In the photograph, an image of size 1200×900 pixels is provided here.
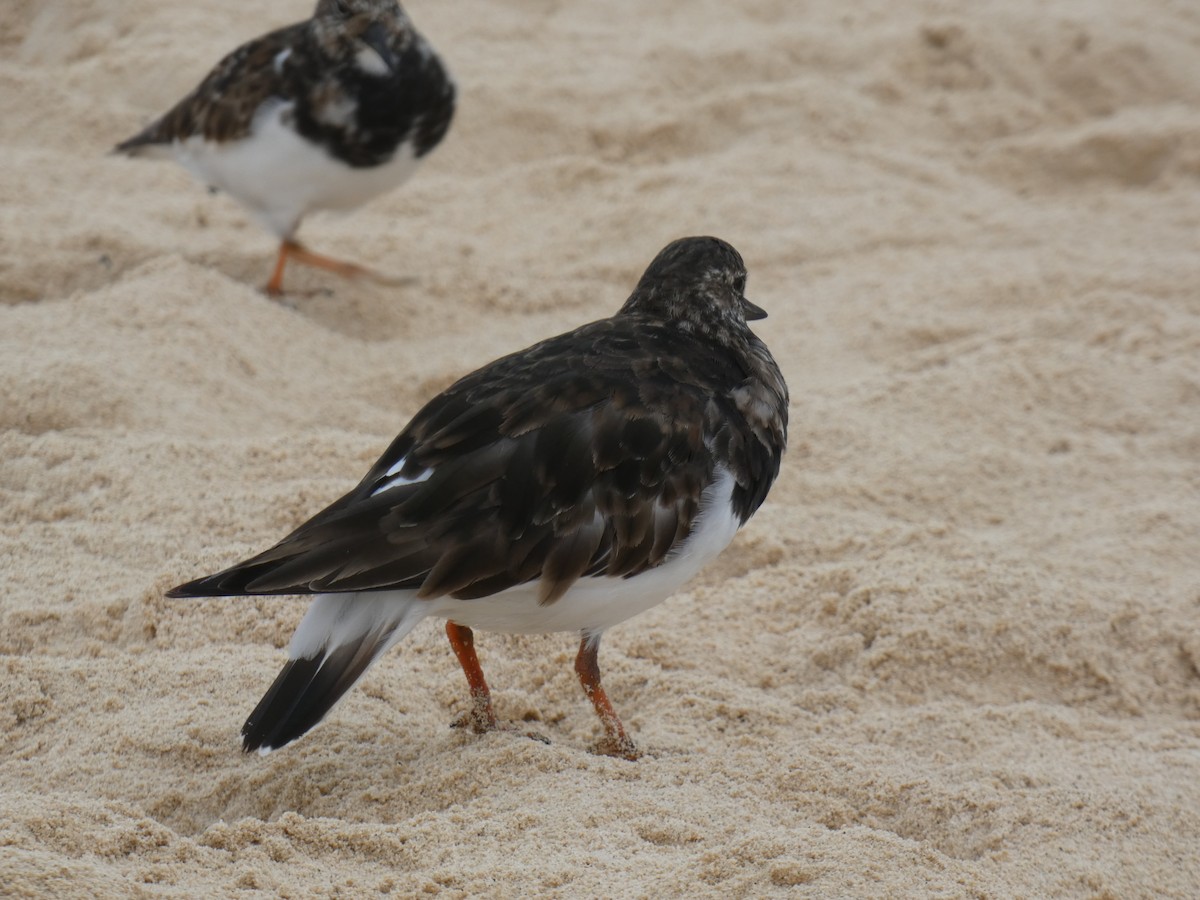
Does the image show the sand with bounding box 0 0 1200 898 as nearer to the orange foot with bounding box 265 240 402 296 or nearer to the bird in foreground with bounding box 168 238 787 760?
the orange foot with bounding box 265 240 402 296

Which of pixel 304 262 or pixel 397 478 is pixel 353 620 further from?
pixel 304 262

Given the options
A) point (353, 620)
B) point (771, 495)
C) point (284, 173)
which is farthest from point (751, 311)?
point (284, 173)

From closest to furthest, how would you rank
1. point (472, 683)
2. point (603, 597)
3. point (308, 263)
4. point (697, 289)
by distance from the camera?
point (603, 597)
point (472, 683)
point (697, 289)
point (308, 263)

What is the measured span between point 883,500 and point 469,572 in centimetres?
187

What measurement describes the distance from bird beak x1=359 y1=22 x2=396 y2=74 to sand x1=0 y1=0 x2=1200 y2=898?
0.85 m

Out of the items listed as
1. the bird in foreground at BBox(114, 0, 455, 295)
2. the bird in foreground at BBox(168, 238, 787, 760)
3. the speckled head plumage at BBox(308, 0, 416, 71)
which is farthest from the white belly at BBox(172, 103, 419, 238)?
the bird in foreground at BBox(168, 238, 787, 760)

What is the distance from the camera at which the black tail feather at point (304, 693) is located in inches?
98.8

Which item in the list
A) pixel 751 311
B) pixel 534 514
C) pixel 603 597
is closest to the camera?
pixel 534 514

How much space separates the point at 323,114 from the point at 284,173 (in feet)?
0.86

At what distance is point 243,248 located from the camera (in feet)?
18.6

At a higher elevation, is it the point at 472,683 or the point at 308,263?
the point at 308,263

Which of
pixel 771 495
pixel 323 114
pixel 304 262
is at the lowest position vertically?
pixel 771 495

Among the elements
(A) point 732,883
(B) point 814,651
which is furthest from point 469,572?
(B) point 814,651

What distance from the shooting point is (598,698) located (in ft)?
9.89
